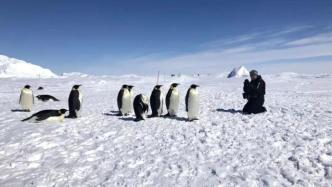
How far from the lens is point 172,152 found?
945cm

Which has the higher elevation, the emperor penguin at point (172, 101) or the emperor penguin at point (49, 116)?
the emperor penguin at point (172, 101)

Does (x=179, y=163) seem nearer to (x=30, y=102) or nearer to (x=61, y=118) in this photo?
(x=61, y=118)

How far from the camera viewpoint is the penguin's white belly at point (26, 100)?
17.0 metres

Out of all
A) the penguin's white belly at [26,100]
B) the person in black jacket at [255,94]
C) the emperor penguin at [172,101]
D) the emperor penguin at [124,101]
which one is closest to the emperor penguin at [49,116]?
the emperor penguin at [124,101]

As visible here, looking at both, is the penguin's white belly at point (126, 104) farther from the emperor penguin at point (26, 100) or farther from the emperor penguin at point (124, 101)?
the emperor penguin at point (26, 100)

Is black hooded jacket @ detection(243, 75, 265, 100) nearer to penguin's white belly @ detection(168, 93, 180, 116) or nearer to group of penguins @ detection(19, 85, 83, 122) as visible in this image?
penguin's white belly @ detection(168, 93, 180, 116)

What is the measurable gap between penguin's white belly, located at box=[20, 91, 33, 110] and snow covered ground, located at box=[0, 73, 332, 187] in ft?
10.8

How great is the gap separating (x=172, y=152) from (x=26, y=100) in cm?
1039

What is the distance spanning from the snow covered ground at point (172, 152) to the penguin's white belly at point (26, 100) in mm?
3304

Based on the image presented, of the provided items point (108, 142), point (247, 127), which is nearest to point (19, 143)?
point (108, 142)

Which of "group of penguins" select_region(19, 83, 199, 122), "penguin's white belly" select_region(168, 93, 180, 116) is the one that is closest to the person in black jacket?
"group of penguins" select_region(19, 83, 199, 122)

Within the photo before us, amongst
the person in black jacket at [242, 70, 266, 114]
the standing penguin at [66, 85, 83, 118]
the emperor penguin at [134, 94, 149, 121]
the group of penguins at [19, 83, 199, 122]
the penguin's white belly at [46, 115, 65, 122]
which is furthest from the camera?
the person in black jacket at [242, 70, 266, 114]

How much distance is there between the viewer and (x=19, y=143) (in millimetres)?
10562

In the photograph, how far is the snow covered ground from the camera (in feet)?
25.3
